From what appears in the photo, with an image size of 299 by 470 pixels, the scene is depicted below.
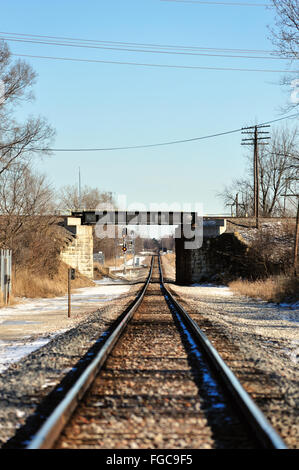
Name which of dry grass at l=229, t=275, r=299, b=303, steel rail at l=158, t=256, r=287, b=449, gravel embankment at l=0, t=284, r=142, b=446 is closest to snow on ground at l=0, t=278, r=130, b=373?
gravel embankment at l=0, t=284, r=142, b=446

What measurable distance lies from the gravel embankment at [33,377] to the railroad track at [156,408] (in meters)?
0.47

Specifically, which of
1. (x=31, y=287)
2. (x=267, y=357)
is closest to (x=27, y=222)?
(x=31, y=287)

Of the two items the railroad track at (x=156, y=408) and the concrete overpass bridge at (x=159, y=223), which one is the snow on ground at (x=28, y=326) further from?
the concrete overpass bridge at (x=159, y=223)

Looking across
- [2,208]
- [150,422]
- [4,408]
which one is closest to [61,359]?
[4,408]

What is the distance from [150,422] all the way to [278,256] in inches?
1220

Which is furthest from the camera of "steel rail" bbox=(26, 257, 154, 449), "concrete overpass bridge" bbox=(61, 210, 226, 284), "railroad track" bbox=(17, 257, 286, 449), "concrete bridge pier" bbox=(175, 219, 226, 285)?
"concrete overpass bridge" bbox=(61, 210, 226, 284)

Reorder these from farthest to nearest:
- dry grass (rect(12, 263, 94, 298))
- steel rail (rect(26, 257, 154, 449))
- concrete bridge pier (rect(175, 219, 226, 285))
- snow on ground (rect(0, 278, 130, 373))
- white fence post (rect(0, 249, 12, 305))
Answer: concrete bridge pier (rect(175, 219, 226, 285)) → dry grass (rect(12, 263, 94, 298)) → white fence post (rect(0, 249, 12, 305)) → snow on ground (rect(0, 278, 130, 373)) → steel rail (rect(26, 257, 154, 449))

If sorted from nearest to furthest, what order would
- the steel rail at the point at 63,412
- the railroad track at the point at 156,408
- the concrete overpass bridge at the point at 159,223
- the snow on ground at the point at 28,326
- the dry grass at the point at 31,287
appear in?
the steel rail at the point at 63,412 → the railroad track at the point at 156,408 → the snow on ground at the point at 28,326 → the dry grass at the point at 31,287 → the concrete overpass bridge at the point at 159,223

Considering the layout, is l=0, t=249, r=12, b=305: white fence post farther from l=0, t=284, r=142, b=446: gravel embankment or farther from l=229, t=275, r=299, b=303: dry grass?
l=229, t=275, r=299, b=303: dry grass

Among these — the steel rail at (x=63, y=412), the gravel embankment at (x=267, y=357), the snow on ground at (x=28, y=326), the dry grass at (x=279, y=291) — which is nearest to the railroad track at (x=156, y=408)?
the steel rail at (x=63, y=412)

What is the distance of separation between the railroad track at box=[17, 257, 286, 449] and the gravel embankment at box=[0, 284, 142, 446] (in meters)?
0.47

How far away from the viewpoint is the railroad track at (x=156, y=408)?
429 cm

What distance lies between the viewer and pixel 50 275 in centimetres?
3278

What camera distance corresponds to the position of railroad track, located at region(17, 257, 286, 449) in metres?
4.29
